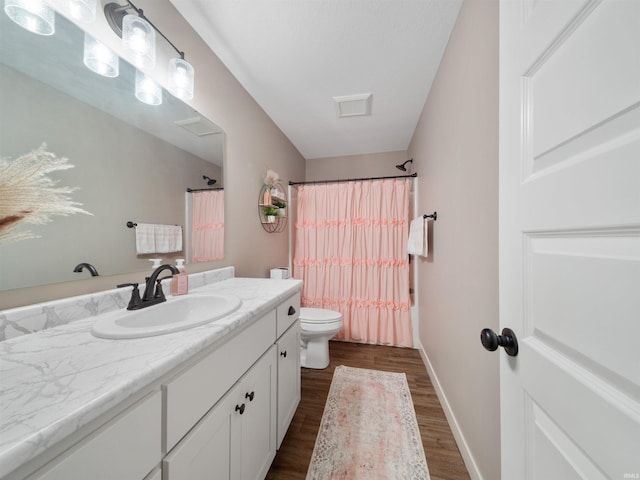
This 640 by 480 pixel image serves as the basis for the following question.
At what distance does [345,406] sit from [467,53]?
2.14 m

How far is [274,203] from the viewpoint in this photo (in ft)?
7.03

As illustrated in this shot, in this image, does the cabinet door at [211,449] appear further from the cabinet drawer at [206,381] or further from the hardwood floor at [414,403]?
the hardwood floor at [414,403]

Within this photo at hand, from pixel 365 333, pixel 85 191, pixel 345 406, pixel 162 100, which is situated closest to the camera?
pixel 85 191

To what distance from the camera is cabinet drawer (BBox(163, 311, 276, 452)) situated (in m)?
0.54

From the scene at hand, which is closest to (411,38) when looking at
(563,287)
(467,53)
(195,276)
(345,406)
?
(467,53)

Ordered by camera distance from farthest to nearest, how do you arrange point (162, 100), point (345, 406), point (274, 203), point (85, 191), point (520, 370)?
point (274, 203), point (345, 406), point (162, 100), point (85, 191), point (520, 370)

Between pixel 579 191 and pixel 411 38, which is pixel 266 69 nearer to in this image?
pixel 411 38

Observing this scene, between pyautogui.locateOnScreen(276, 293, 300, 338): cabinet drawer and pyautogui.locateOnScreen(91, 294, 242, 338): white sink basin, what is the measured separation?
0.92ft

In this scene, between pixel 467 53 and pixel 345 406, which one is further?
pixel 345 406

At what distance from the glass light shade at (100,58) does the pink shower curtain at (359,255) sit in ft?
5.97

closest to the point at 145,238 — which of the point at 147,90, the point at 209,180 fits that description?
the point at 209,180

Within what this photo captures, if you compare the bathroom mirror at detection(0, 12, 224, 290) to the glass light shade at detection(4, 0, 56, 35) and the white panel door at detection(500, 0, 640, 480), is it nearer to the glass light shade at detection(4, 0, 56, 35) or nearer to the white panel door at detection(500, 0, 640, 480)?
the glass light shade at detection(4, 0, 56, 35)

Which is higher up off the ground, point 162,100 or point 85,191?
point 162,100

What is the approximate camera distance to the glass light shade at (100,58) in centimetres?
83
